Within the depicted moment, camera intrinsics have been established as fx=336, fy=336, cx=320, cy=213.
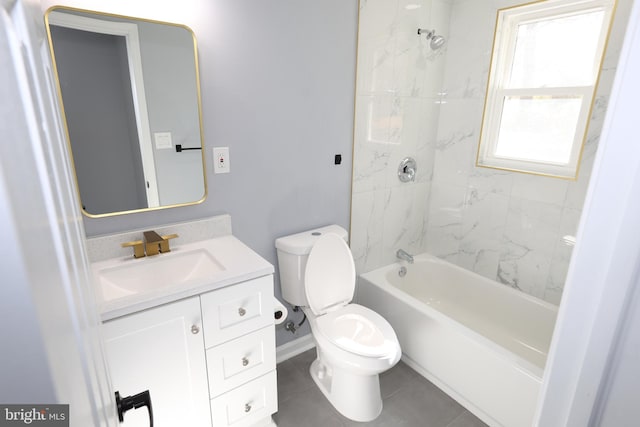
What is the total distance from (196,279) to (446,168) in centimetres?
211

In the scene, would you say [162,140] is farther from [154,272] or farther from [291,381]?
[291,381]

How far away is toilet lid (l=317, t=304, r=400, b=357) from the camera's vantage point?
66.2 inches

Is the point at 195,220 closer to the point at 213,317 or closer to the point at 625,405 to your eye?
the point at 213,317

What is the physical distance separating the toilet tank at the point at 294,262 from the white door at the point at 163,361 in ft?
2.28

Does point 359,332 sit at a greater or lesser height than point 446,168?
lesser

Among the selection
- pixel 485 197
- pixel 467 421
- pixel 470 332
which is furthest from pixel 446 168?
pixel 467 421

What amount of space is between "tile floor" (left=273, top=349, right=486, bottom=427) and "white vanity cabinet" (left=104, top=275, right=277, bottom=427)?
0.26 metres

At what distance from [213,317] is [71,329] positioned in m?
1.13

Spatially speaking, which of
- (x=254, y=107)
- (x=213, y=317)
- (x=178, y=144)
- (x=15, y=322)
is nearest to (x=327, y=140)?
(x=254, y=107)

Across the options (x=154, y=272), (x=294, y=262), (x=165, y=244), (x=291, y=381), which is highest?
(x=165, y=244)

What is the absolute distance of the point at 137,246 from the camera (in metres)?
1.52

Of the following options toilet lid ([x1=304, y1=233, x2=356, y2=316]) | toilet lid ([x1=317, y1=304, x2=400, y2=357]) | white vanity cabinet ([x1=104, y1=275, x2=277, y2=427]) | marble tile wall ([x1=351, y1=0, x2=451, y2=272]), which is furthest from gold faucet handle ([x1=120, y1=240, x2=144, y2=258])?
marble tile wall ([x1=351, y1=0, x2=451, y2=272])

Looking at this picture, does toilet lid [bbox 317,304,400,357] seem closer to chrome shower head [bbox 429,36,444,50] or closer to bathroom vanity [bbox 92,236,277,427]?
bathroom vanity [bbox 92,236,277,427]

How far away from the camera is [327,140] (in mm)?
2070
